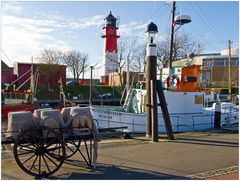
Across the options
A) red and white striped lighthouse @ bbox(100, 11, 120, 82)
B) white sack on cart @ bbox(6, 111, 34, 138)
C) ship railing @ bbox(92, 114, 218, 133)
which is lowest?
ship railing @ bbox(92, 114, 218, 133)

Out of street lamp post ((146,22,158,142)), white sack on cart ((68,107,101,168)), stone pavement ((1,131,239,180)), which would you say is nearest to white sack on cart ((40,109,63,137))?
white sack on cart ((68,107,101,168))

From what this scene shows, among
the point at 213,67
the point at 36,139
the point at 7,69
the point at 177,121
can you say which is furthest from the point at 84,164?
the point at 213,67

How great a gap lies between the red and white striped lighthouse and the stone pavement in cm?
4072

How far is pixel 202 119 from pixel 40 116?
11076 mm

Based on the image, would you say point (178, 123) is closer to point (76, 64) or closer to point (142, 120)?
A: point (142, 120)

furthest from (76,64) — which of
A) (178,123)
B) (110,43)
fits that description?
(178,123)

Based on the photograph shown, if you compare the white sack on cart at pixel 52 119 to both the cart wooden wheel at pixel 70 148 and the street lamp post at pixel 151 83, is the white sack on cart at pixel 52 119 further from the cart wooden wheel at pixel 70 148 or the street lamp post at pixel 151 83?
the street lamp post at pixel 151 83

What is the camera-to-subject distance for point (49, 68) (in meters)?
46.9

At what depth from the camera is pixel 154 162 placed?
7.55 m

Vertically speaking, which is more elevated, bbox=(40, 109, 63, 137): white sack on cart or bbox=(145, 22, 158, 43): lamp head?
bbox=(145, 22, 158, 43): lamp head

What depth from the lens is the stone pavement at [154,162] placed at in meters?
6.55

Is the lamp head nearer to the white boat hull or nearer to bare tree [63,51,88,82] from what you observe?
the white boat hull

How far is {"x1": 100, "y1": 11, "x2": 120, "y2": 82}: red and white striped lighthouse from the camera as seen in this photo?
169ft

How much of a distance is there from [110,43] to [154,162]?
4637 centimetres
